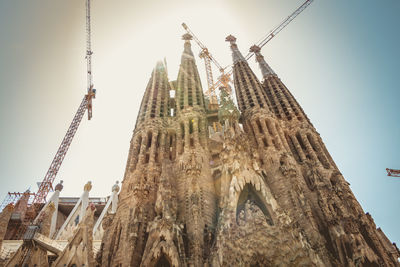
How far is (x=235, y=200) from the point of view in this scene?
1892 centimetres

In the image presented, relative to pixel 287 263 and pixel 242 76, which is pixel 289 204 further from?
pixel 242 76

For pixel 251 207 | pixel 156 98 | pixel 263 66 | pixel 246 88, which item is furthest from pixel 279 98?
pixel 251 207

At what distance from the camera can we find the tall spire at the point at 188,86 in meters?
31.1

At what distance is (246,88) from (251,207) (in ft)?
62.2

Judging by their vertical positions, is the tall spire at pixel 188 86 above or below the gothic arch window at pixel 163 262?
above

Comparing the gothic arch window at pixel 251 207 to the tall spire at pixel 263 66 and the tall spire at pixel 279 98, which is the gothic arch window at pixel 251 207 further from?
the tall spire at pixel 263 66

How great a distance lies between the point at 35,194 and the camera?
4425cm

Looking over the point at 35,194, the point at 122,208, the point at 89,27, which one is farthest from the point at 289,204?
the point at 89,27

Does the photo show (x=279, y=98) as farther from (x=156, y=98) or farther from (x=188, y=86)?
(x=156, y=98)

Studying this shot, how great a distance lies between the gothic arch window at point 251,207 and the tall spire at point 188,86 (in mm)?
12913

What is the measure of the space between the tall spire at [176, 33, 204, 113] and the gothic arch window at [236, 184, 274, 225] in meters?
12.9

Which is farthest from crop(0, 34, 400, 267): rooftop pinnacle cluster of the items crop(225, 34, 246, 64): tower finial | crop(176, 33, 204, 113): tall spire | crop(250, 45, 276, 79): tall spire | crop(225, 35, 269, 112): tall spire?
crop(225, 34, 246, 64): tower finial

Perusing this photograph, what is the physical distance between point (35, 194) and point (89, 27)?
2958 cm

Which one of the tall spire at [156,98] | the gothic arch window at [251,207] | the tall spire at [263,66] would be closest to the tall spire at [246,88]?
the tall spire at [263,66]
